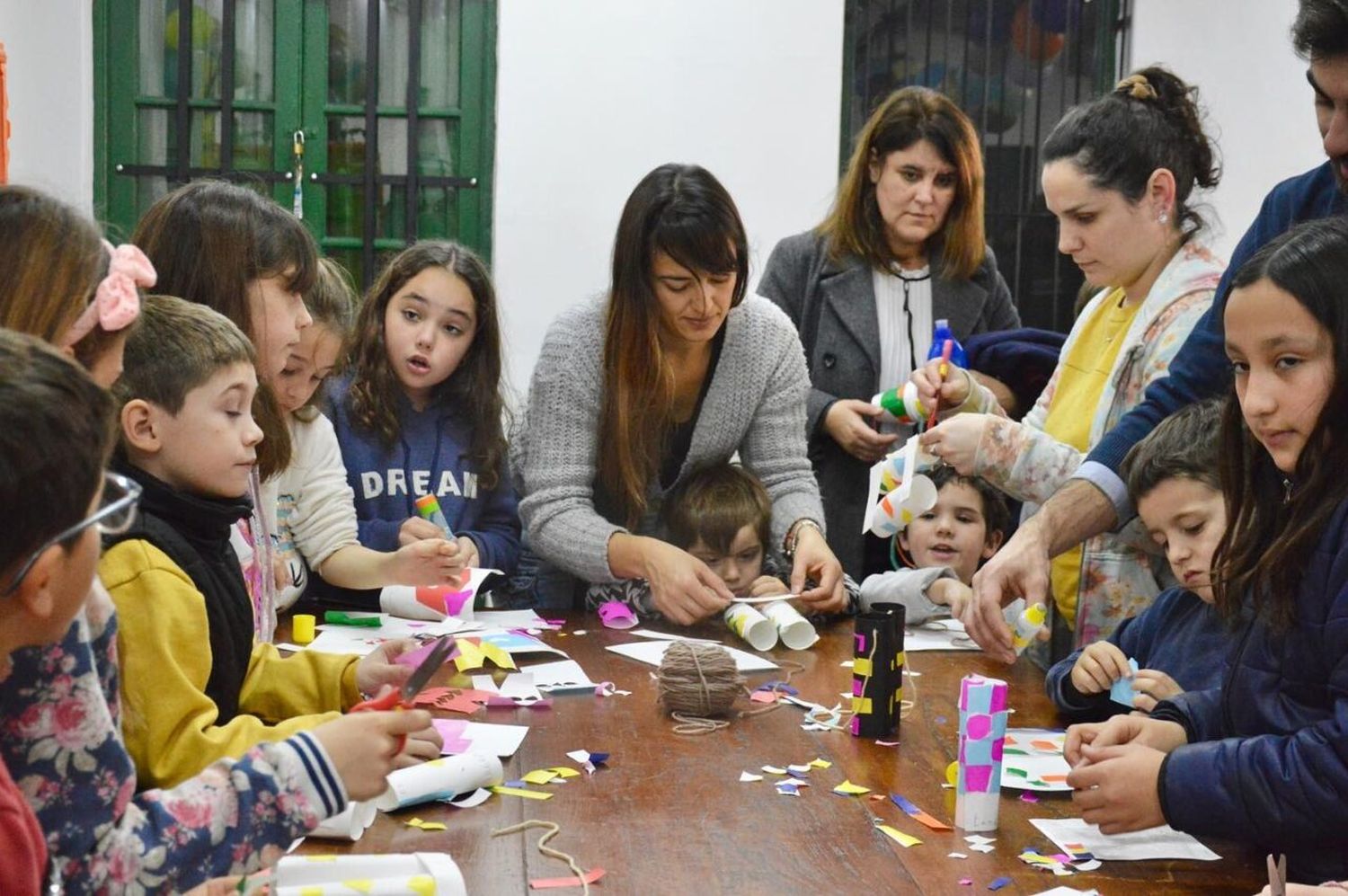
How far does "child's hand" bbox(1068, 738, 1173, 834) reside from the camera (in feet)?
5.00

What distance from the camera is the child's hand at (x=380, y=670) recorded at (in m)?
1.90

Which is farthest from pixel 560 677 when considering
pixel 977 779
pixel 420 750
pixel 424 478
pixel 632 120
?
pixel 632 120

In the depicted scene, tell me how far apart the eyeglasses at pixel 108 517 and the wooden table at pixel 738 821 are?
506 millimetres

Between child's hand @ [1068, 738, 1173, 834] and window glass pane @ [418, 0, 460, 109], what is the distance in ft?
13.8

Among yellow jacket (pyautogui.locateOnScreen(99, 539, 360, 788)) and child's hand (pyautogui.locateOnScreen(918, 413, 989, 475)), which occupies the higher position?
child's hand (pyautogui.locateOnScreen(918, 413, 989, 475))

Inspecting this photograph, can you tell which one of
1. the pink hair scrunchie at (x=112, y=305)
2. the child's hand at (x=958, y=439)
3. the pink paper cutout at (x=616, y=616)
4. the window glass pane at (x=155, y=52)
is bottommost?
the pink paper cutout at (x=616, y=616)

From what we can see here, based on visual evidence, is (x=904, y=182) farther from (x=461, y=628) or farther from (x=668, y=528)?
(x=461, y=628)

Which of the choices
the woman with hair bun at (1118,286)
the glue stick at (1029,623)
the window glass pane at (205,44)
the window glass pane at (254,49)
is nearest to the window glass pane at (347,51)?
the window glass pane at (254,49)

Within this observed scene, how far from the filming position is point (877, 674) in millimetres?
1923

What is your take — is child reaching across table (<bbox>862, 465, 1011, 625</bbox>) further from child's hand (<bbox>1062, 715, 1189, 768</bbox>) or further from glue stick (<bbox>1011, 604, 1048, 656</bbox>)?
child's hand (<bbox>1062, 715, 1189, 768</bbox>)

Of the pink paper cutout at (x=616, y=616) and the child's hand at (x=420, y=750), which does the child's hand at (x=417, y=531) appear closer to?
the pink paper cutout at (x=616, y=616)

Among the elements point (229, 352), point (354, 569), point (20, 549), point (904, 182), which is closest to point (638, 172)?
point (904, 182)

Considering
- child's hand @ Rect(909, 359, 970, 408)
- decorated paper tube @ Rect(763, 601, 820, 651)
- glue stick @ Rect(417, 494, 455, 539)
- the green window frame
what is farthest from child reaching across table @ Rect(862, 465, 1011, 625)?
the green window frame

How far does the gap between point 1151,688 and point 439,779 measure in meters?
0.95
